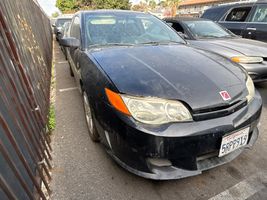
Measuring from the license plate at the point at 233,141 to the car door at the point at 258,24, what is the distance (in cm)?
466

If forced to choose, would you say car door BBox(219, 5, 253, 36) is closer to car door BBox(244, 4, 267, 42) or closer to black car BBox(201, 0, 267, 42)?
black car BBox(201, 0, 267, 42)

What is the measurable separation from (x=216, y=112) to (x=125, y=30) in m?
1.84

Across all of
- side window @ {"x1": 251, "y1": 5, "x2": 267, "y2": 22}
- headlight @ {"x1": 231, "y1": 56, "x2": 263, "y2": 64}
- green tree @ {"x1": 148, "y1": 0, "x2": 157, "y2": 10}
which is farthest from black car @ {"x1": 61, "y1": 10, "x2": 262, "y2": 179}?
green tree @ {"x1": 148, "y1": 0, "x2": 157, "y2": 10}

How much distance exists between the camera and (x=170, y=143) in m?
1.47

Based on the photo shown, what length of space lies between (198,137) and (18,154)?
4.34 ft

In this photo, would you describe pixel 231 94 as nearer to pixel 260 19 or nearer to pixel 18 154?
pixel 18 154

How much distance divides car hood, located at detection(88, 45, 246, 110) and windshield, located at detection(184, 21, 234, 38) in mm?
2653

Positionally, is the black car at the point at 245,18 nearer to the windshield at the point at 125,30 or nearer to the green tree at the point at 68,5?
the windshield at the point at 125,30

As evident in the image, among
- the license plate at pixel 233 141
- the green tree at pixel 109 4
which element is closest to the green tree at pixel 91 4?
the green tree at pixel 109 4

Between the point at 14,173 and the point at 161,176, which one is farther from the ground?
the point at 14,173

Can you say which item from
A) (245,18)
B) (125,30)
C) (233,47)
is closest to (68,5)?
(245,18)

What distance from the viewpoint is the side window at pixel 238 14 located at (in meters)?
5.81

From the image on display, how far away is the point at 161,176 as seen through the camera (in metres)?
1.56

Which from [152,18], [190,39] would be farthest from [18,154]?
[190,39]
